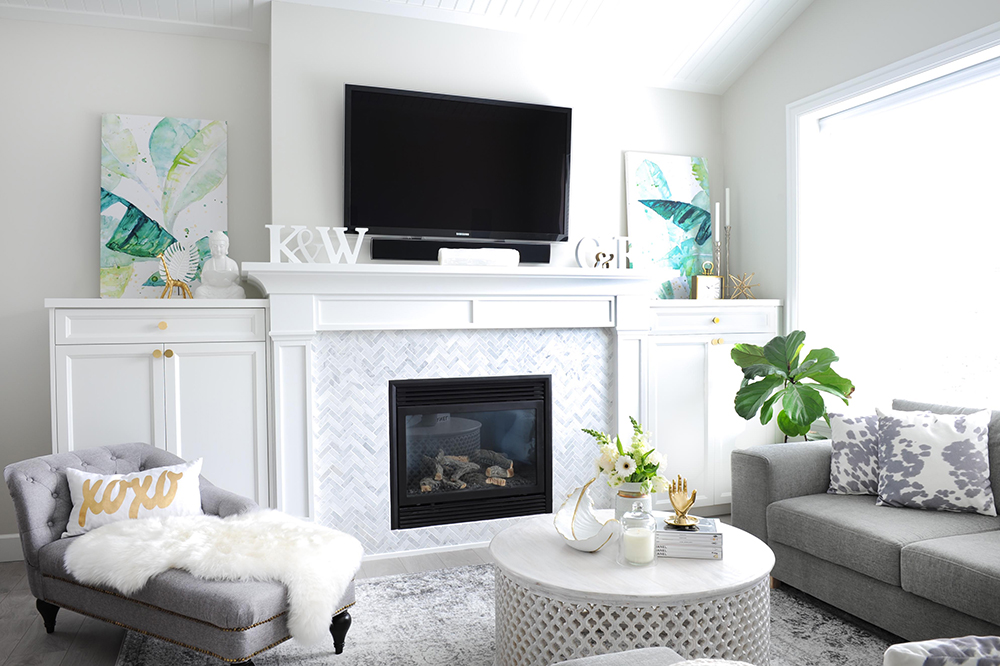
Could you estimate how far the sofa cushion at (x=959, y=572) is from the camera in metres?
2.04

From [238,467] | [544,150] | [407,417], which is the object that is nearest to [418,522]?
[407,417]

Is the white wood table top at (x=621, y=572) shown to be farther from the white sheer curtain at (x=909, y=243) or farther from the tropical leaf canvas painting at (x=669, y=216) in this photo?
the tropical leaf canvas painting at (x=669, y=216)

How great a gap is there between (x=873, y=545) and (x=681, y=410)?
1.55 meters

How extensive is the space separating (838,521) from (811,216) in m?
1.95

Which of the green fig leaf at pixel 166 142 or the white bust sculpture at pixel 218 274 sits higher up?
the green fig leaf at pixel 166 142

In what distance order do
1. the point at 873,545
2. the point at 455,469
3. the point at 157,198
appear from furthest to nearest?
the point at 455,469
the point at 157,198
the point at 873,545

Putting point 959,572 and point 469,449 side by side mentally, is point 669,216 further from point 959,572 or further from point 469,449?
point 959,572

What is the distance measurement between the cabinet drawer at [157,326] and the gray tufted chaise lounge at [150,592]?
1.61 feet

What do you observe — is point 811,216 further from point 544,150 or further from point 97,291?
point 97,291

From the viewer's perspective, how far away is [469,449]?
362 cm

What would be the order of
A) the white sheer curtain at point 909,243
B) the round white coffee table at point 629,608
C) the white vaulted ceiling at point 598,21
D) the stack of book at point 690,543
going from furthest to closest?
1. the white vaulted ceiling at point 598,21
2. the white sheer curtain at point 909,243
3. the stack of book at point 690,543
4. the round white coffee table at point 629,608

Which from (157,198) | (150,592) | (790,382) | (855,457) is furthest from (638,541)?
(157,198)

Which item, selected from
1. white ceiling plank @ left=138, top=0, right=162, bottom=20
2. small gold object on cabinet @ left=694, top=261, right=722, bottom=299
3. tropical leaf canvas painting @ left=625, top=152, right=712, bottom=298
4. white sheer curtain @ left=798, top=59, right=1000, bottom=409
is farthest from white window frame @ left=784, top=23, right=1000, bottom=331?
white ceiling plank @ left=138, top=0, right=162, bottom=20

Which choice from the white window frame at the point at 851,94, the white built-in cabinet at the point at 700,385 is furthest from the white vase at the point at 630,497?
the white window frame at the point at 851,94
